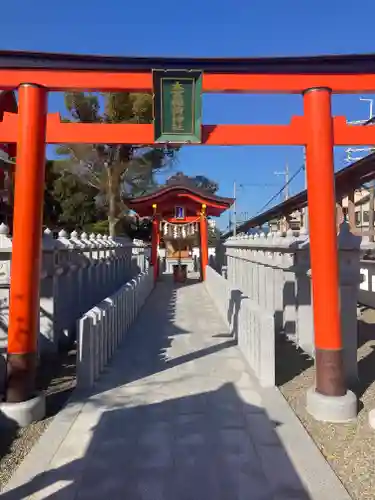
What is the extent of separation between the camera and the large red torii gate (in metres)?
4.33

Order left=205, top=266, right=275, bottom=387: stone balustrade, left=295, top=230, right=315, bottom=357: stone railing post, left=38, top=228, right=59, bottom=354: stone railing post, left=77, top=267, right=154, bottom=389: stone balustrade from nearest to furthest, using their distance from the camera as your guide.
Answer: left=77, top=267, right=154, bottom=389: stone balustrade, left=205, top=266, right=275, bottom=387: stone balustrade, left=38, top=228, right=59, bottom=354: stone railing post, left=295, top=230, right=315, bottom=357: stone railing post

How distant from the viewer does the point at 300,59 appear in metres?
4.52

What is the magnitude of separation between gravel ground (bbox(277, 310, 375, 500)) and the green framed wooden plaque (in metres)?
Result: 3.13

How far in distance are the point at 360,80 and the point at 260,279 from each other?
6100mm

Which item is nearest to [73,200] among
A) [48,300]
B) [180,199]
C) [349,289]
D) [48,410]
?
[180,199]

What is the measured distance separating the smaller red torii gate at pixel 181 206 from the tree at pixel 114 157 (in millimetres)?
3918

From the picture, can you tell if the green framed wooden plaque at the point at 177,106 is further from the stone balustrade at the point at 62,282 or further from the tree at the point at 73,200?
the tree at the point at 73,200

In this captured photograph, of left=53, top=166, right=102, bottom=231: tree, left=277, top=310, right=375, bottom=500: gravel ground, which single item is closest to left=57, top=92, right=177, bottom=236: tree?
left=53, top=166, right=102, bottom=231: tree

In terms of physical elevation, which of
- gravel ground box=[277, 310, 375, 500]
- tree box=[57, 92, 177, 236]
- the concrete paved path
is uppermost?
tree box=[57, 92, 177, 236]

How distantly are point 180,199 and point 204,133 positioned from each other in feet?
48.9

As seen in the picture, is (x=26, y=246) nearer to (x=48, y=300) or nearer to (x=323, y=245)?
(x=48, y=300)

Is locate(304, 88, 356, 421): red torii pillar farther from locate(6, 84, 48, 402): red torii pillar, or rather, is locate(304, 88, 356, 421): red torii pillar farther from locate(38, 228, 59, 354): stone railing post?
locate(38, 228, 59, 354): stone railing post

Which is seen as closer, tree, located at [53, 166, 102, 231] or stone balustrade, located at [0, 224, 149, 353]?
stone balustrade, located at [0, 224, 149, 353]

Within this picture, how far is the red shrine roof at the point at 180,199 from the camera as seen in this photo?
60.6 feet
